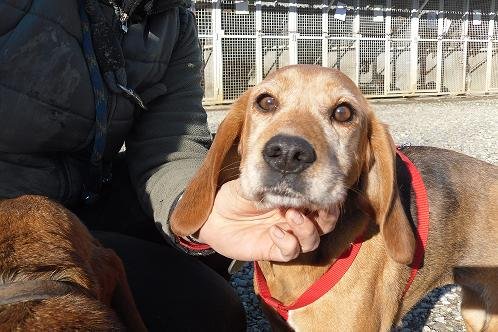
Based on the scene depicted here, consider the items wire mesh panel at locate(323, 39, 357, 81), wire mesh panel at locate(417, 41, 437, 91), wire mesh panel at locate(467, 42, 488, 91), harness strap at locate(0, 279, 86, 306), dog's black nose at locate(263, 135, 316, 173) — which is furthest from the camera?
wire mesh panel at locate(467, 42, 488, 91)

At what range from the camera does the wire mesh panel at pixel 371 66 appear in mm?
16984

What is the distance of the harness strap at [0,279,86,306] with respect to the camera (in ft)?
3.22

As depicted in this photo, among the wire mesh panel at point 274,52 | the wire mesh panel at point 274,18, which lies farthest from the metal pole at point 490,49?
the wire mesh panel at point 274,52

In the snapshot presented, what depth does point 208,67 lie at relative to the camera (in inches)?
595

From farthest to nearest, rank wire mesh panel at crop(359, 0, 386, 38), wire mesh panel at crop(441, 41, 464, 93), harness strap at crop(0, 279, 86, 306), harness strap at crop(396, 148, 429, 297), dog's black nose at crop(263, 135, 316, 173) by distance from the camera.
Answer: wire mesh panel at crop(441, 41, 464, 93) < wire mesh panel at crop(359, 0, 386, 38) < harness strap at crop(396, 148, 429, 297) < dog's black nose at crop(263, 135, 316, 173) < harness strap at crop(0, 279, 86, 306)

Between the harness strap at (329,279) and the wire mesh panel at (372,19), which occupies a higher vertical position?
the wire mesh panel at (372,19)

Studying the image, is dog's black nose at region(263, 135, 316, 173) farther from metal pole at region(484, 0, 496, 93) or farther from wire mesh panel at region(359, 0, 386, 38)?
metal pole at region(484, 0, 496, 93)

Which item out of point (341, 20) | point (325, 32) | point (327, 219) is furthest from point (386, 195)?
point (341, 20)

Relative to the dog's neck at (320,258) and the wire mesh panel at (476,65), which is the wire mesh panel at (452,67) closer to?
the wire mesh panel at (476,65)

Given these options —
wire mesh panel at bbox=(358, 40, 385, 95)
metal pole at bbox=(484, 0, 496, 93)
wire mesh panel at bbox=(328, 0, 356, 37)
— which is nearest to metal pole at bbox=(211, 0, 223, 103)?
wire mesh panel at bbox=(328, 0, 356, 37)

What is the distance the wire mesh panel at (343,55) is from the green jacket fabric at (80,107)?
46.5ft

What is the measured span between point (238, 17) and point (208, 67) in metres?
1.66

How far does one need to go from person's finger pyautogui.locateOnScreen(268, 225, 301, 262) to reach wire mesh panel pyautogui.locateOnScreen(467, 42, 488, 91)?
62.7 ft

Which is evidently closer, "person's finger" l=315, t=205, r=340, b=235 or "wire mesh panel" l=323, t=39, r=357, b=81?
"person's finger" l=315, t=205, r=340, b=235
